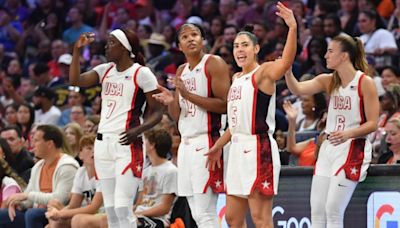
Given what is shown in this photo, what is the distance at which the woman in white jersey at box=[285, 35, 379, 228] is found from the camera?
32.6ft

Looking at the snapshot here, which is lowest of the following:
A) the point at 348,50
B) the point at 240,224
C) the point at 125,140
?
the point at 240,224

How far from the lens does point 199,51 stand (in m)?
10.5

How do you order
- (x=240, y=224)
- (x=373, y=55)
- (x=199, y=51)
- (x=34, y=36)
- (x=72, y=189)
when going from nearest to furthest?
1. (x=240, y=224)
2. (x=199, y=51)
3. (x=72, y=189)
4. (x=373, y=55)
5. (x=34, y=36)

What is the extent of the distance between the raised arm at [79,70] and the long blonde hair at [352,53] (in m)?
2.33

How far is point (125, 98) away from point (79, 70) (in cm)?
57

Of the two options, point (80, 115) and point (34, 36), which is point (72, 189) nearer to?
point (80, 115)

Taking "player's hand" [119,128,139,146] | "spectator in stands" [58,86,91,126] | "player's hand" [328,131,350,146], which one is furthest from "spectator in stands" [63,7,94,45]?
"player's hand" [328,131,350,146]

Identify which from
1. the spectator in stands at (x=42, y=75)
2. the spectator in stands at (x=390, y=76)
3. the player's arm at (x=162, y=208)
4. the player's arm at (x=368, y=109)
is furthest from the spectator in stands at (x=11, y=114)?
the player's arm at (x=368, y=109)

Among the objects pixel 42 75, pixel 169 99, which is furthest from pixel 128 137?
pixel 42 75

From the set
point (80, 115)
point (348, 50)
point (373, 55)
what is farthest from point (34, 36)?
point (348, 50)

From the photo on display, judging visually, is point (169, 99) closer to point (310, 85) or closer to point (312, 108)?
point (310, 85)

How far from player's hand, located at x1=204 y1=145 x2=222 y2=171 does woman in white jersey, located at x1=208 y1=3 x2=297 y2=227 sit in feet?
0.69

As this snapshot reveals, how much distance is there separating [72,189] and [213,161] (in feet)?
9.05

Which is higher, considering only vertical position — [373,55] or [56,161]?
[373,55]
